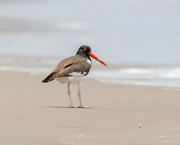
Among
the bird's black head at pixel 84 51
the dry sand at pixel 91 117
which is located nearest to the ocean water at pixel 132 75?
the dry sand at pixel 91 117

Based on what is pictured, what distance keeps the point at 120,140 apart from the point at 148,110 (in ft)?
10.0

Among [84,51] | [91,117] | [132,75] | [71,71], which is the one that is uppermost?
[84,51]

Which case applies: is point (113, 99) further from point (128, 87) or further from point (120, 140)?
point (120, 140)

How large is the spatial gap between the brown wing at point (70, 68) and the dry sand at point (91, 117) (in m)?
0.58

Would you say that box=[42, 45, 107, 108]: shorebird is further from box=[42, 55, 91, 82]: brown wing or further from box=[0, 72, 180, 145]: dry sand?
box=[0, 72, 180, 145]: dry sand

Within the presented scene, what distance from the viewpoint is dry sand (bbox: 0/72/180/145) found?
20.7ft

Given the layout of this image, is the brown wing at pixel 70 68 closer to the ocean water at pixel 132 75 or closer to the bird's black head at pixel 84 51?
the bird's black head at pixel 84 51

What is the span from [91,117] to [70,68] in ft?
5.47

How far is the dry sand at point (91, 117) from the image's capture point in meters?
6.31

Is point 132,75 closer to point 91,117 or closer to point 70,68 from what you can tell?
point 70,68

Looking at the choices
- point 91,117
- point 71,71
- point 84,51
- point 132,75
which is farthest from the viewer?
point 132,75

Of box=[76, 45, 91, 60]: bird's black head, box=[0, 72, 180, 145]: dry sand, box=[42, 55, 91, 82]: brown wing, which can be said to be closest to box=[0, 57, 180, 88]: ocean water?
box=[0, 72, 180, 145]: dry sand

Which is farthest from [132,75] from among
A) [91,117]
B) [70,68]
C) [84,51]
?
[91,117]

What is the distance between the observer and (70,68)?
378 inches
